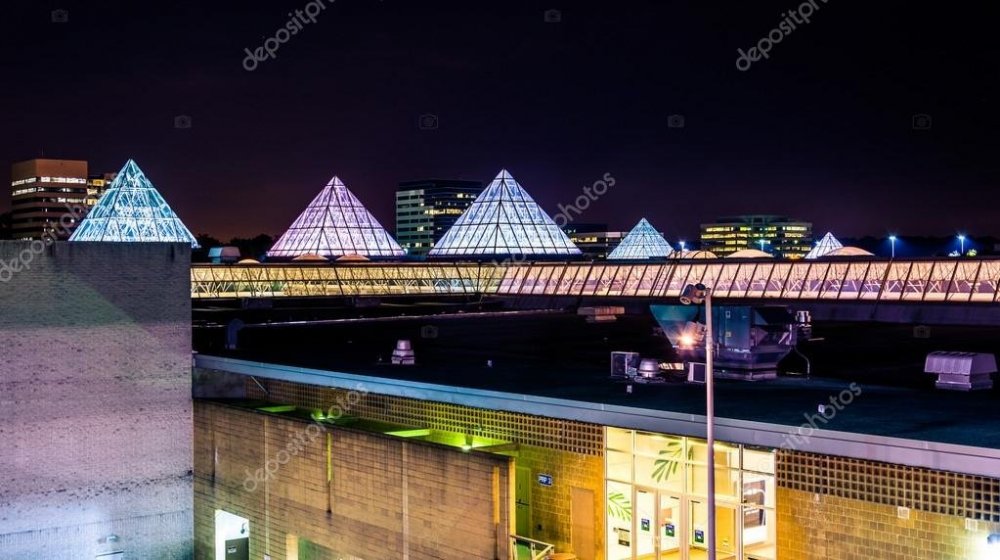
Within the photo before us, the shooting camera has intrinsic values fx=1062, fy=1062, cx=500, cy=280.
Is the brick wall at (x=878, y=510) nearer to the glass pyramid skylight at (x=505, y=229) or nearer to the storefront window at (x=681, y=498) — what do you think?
the storefront window at (x=681, y=498)

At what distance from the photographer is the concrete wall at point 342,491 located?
57.7 feet

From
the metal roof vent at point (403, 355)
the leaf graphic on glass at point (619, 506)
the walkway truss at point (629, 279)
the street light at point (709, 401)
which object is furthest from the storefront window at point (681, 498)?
the walkway truss at point (629, 279)

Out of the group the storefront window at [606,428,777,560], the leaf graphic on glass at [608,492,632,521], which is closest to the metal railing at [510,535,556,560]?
the storefront window at [606,428,777,560]

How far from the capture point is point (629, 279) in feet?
206

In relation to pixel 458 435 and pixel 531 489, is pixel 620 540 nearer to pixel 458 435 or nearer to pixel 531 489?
pixel 531 489

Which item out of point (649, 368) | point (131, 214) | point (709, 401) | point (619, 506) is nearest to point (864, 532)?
point (709, 401)

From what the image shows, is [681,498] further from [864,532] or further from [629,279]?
[629,279]

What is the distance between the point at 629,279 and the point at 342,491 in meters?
43.4

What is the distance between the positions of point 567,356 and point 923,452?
14132 millimetres

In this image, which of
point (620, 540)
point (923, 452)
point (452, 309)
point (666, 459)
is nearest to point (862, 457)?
point (923, 452)

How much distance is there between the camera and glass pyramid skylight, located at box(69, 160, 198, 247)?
10544 cm

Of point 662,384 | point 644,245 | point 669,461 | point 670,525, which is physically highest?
point 644,245

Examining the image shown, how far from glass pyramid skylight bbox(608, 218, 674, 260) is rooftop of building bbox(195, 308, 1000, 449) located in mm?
121644

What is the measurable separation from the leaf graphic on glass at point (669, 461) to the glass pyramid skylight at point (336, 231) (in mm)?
111992
